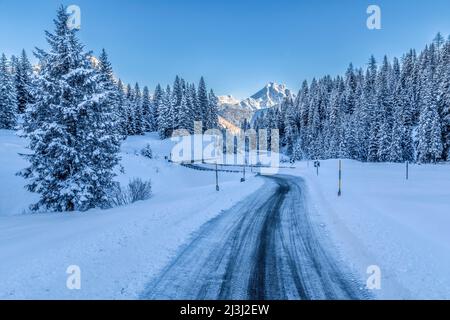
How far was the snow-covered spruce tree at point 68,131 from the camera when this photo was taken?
50.8 feet

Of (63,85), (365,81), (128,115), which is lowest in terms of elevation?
(63,85)

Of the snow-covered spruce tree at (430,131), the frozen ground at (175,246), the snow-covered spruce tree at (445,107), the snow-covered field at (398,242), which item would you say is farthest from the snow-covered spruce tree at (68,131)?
the snow-covered spruce tree at (445,107)

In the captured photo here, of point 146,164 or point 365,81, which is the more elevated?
point 365,81

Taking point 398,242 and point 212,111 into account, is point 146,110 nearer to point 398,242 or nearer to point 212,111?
point 212,111

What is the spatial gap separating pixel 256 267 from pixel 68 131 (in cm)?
1423

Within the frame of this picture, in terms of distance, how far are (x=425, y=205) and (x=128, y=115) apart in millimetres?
77559

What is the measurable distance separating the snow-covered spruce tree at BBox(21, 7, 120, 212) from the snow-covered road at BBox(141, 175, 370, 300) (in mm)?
9383

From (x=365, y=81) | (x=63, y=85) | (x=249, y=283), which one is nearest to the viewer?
(x=249, y=283)

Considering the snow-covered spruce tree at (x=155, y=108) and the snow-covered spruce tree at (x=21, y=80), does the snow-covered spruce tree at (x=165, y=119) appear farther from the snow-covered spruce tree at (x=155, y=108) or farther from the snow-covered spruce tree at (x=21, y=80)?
the snow-covered spruce tree at (x=21, y=80)

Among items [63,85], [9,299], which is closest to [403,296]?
[9,299]

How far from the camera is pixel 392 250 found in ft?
21.8

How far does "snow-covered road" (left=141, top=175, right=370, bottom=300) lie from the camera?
4754 mm

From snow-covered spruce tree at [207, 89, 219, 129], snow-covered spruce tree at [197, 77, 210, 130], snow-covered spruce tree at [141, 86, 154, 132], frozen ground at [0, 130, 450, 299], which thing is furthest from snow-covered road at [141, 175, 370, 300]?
snow-covered spruce tree at [141, 86, 154, 132]
